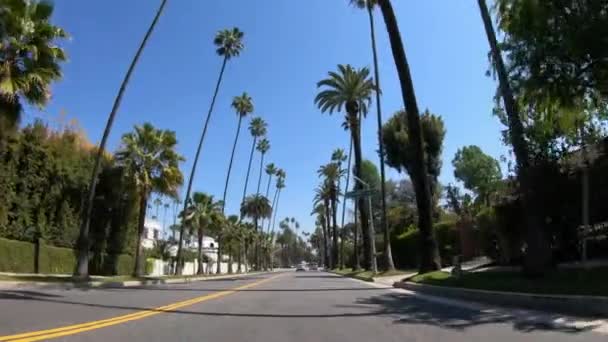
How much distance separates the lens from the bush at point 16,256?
32.2m

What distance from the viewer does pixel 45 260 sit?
3700cm

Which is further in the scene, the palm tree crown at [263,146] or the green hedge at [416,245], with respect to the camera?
the palm tree crown at [263,146]

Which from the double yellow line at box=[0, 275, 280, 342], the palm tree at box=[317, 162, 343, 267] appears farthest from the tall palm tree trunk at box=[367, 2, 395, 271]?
the palm tree at box=[317, 162, 343, 267]

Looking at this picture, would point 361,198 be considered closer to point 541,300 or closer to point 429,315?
point 541,300

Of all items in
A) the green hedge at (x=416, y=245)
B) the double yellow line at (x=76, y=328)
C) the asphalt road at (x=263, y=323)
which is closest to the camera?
the double yellow line at (x=76, y=328)

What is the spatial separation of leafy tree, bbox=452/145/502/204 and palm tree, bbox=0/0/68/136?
174ft

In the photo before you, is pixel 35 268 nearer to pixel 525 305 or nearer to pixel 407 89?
pixel 407 89

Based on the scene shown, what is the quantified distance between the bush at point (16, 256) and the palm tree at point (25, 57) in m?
11.9

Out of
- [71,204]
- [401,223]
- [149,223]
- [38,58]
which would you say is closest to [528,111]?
[38,58]

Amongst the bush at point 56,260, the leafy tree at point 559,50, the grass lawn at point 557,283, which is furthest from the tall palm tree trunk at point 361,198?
the leafy tree at point 559,50

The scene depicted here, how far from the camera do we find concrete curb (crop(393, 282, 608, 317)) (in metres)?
11.5

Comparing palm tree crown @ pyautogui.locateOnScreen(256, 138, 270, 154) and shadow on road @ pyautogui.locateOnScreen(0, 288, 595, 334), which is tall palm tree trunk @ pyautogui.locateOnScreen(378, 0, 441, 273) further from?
palm tree crown @ pyautogui.locateOnScreen(256, 138, 270, 154)

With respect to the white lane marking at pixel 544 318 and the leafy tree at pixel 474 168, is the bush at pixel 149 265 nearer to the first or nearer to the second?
the leafy tree at pixel 474 168

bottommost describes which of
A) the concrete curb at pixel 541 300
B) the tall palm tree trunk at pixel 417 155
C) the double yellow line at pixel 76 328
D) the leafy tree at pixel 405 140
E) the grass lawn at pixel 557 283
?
the double yellow line at pixel 76 328
